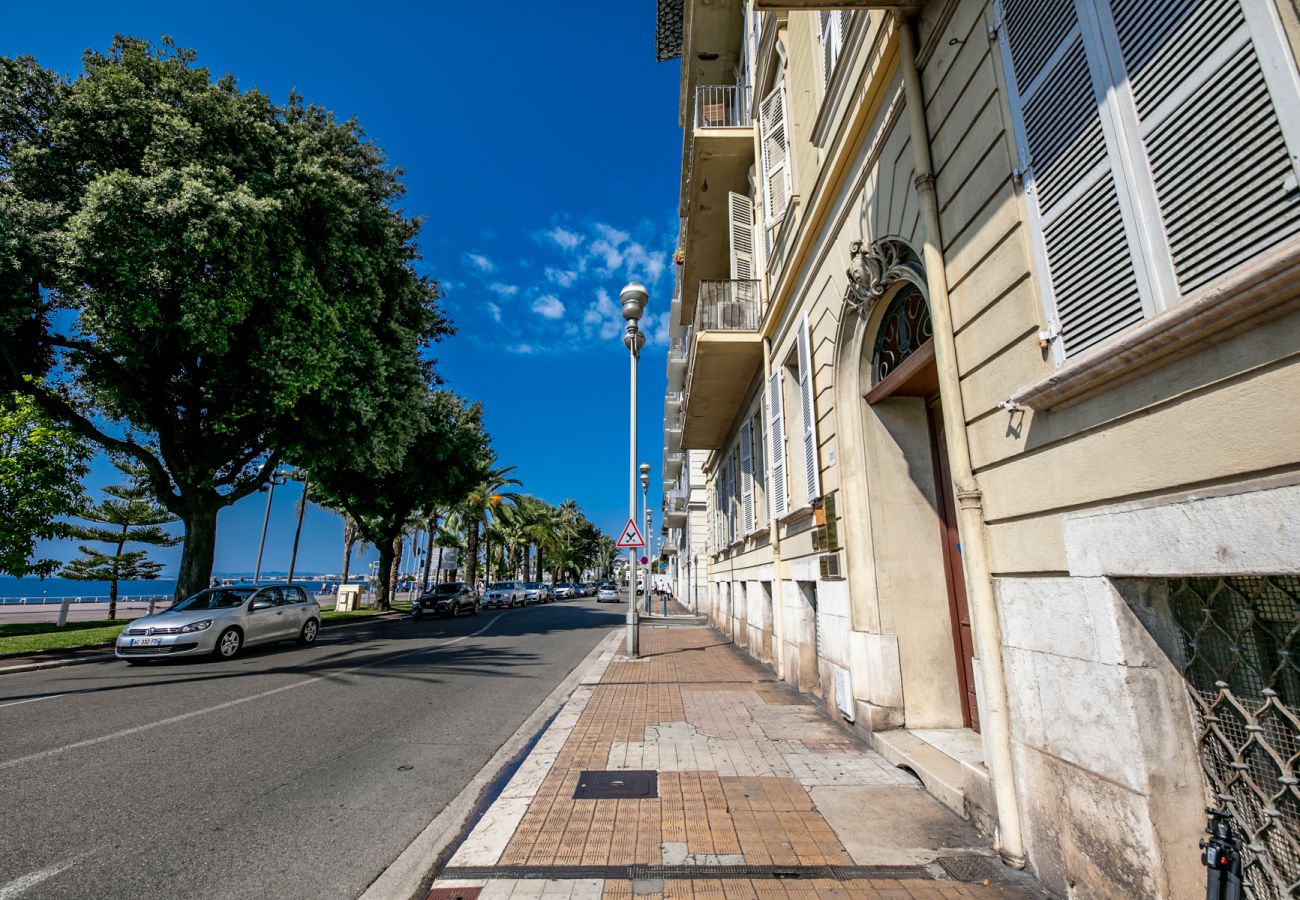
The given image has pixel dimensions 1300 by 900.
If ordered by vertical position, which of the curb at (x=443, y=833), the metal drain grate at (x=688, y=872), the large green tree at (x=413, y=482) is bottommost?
the curb at (x=443, y=833)

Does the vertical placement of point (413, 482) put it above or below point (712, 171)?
below

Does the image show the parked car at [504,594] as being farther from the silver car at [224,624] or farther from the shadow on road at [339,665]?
the silver car at [224,624]

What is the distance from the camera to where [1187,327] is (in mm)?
2295

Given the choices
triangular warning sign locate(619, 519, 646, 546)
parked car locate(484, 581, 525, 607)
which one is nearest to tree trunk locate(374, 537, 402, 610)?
parked car locate(484, 581, 525, 607)

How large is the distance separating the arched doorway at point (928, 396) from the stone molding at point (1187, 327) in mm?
2214

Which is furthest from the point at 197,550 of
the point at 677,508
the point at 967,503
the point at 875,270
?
the point at 677,508

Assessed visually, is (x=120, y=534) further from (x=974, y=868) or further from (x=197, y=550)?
(x=974, y=868)

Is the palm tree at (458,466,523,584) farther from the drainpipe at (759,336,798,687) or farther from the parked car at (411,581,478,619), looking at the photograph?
the drainpipe at (759,336,798,687)

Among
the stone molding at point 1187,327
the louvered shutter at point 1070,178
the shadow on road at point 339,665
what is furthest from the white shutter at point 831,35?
the shadow on road at point 339,665

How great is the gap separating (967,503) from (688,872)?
2.75 m

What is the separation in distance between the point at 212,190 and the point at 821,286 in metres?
12.4

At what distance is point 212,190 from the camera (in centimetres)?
1225

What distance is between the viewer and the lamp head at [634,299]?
519 inches

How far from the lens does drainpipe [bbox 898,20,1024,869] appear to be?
11.3 feet
